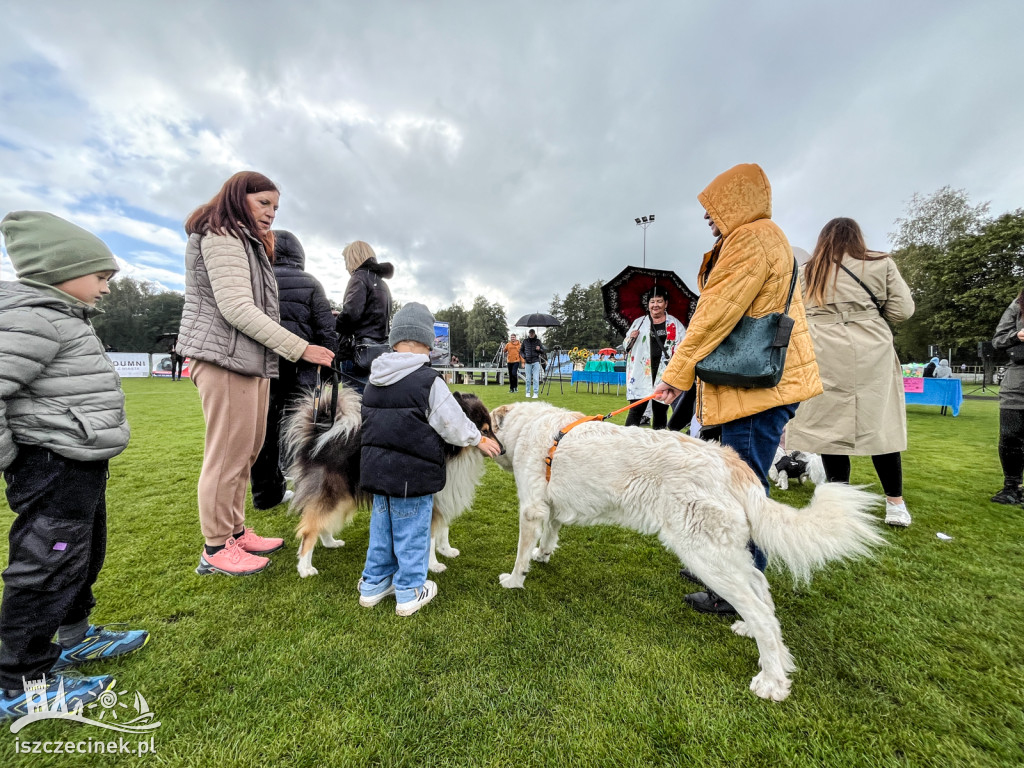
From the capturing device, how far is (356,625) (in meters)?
2.22

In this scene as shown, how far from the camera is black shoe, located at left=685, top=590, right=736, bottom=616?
7.79 feet

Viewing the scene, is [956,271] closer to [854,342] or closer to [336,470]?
[854,342]

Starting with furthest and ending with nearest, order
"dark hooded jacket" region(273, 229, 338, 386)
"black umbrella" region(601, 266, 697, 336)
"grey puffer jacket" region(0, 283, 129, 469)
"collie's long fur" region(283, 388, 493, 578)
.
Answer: "black umbrella" region(601, 266, 697, 336)
"dark hooded jacket" region(273, 229, 338, 386)
"collie's long fur" region(283, 388, 493, 578)
"grey puffer jacket" region(0, 283, 129, 469)

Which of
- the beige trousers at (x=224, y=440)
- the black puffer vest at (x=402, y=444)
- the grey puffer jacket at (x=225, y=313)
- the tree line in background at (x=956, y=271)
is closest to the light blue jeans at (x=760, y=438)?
the black puffer vest at (x=402, y=444)

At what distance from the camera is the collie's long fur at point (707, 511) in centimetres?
181

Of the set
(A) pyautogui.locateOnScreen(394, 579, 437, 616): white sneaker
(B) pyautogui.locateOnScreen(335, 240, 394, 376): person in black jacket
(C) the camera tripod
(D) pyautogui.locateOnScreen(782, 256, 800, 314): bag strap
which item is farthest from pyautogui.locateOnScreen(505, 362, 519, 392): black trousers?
(D) pyautogui.locateOnScreen(782, 256, 800, 314): bag strap

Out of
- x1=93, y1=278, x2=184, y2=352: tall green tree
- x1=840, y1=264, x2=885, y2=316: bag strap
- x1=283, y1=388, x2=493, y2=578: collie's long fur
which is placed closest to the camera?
x1=283, y1=388, x2=493, y2=578: collie's long fur

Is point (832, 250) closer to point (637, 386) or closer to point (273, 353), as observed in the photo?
point (637, 386)

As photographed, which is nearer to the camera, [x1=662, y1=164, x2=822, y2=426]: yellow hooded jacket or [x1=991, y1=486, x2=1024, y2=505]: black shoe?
[x1=662, y1=164, x2=822, y2=426]: yellow hooded jacket

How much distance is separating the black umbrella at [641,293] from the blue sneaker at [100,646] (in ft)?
19.4

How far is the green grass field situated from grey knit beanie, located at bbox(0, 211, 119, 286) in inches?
71.4

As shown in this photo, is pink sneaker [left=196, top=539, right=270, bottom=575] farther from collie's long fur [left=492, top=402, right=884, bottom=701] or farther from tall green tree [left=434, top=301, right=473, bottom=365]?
tall green tree [left=434, top=301, right=473, bottom=365]

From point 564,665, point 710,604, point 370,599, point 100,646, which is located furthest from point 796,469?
point 100,646

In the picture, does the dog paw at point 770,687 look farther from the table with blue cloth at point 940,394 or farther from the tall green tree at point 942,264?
the tall green tree at point 942,264
